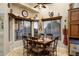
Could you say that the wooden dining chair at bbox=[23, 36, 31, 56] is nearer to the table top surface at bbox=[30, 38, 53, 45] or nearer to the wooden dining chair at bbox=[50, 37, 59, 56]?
the table top surface at bbox=[30, 38, 53, 45]

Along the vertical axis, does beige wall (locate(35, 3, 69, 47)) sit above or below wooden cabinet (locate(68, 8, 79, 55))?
above

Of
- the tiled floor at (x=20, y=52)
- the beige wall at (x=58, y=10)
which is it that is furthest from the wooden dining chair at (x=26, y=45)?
the beige wall at (x=58, y=10)

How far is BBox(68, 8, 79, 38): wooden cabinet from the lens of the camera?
2100 mm

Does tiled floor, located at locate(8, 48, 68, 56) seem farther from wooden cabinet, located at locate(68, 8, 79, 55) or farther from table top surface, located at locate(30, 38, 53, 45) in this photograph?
table top surface, located at locate(30, 38, 53, 45)

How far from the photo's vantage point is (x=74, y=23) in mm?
2117

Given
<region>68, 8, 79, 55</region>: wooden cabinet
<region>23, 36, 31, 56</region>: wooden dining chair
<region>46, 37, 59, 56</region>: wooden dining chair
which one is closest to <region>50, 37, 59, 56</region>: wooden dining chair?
<region>46, 37, 59, 56</region>: wooden dining chair

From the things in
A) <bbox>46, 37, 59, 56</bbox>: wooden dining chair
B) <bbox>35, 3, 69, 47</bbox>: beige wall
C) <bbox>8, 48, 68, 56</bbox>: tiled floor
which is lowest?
<bbox>8, 48, 68, 56</bbox>: tiled floor

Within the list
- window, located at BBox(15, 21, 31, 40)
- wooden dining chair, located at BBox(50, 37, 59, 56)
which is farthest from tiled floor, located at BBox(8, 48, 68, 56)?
window, located at BBox(15, 21, 31, 40)

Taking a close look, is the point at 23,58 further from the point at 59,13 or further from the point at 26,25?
the point at 59,13

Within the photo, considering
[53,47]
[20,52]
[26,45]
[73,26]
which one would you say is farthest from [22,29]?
[73,26]

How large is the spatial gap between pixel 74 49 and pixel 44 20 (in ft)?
2.29

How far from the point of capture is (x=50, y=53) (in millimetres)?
2143

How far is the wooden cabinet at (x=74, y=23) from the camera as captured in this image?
210 centimetres

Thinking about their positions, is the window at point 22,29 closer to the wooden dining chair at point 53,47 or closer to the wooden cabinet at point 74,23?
the wooden dining chair at point 53,47
